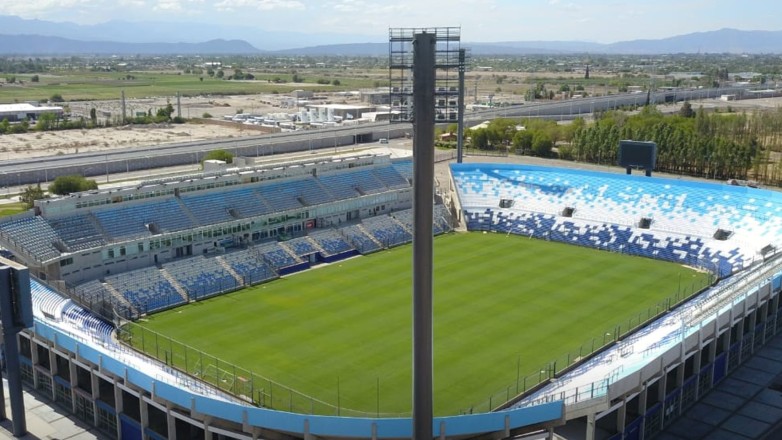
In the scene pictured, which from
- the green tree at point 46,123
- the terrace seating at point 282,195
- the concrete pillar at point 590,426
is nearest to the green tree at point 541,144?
the terrace seating at point 282,195

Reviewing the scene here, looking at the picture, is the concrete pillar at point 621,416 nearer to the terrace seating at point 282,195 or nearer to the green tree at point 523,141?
the terrace seating at point 282,195

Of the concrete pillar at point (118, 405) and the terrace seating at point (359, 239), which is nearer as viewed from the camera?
the concrete pillar at point (118, 405)

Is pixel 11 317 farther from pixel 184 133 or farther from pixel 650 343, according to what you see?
pixel 184 133

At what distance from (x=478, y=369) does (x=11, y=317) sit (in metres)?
20.1

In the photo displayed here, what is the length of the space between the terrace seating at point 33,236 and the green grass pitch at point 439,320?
756cm

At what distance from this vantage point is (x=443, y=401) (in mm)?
31516

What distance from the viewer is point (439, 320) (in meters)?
41.2

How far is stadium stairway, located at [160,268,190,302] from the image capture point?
146 feet

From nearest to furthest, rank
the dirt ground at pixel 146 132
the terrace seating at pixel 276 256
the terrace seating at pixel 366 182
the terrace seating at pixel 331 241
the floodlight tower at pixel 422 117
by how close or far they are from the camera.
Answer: the floodlight tower at pixel 422 117
the terrace seating at pixel 276 256
the terrace seating at pixel 331 241
the terrace seating at pixel 366 182
the dirt ground at pixel 146 132

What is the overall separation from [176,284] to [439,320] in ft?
54.3

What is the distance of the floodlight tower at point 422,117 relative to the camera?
20.5m

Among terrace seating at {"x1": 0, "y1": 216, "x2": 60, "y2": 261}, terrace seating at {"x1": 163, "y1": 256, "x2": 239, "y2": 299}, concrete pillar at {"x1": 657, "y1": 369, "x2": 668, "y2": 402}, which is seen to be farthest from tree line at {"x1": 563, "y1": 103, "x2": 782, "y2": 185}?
terrace seating at {"x1": 0, "y1": 216, "x2": 60, "y2": 261}

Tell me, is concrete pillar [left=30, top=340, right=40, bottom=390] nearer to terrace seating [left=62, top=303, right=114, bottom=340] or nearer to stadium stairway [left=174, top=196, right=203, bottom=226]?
terrace seating [left=62, top=303, right=114, bottom=340]

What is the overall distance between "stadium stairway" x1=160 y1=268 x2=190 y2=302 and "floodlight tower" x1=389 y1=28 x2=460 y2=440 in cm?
2684
